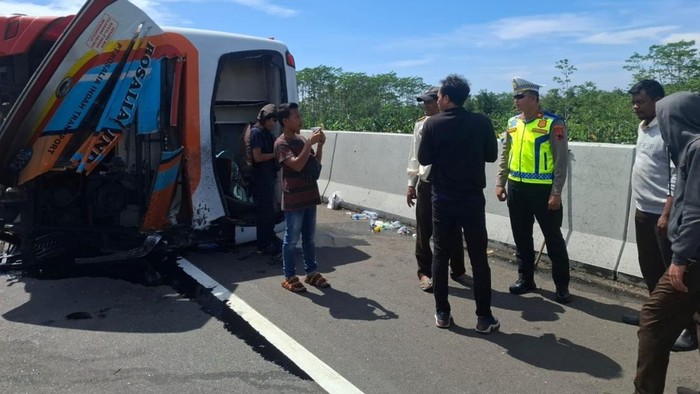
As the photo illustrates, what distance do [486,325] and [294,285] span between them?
1.84 m

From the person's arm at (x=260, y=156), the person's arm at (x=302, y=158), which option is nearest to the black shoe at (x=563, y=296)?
the person's arm at (x=302, y=158)

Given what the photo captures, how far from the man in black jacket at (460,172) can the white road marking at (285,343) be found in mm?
1171

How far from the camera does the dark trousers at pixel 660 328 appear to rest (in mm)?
3150

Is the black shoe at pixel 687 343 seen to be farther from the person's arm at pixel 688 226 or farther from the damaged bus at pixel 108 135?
the damaged bus at pixel 108 135

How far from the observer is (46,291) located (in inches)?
210

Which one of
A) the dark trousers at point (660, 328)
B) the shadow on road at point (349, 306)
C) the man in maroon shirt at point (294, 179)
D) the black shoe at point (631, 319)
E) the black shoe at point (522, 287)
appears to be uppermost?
the man in maroon shirt at point (294, 179)

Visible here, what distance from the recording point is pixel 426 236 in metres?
5.59

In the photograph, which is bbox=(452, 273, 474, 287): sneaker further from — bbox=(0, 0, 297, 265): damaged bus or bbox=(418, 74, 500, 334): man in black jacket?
bbox=(0, 0, 297, 265): damaged bus

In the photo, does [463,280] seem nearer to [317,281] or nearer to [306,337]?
[317,281]

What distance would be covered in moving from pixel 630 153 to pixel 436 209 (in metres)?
2.35

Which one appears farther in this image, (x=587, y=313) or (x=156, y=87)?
(x=156, y=87)

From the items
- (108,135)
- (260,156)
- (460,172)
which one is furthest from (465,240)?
(108,135)

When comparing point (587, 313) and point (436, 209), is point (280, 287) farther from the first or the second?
point (587, 313)

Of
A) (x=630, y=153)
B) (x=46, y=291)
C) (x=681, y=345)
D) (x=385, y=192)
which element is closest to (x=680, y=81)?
(x=385, y=192)
